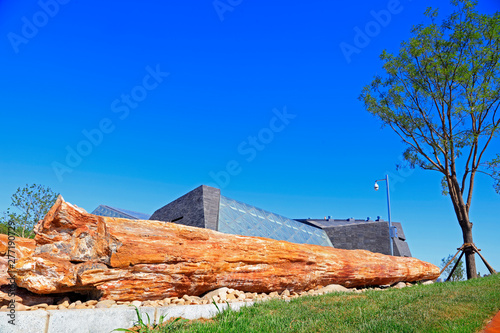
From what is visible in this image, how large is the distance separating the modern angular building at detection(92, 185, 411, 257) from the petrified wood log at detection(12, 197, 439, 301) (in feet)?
39.0

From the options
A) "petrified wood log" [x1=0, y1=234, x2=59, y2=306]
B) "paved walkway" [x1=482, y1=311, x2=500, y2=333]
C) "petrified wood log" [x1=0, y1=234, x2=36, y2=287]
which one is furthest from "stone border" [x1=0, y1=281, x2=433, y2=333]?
"paved walkway" [x1=482, y1=311, x2=500, y2=333]

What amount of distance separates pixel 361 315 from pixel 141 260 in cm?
398

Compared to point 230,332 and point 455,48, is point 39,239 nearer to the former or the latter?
point 230,332

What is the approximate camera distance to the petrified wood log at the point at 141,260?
569 centimetres

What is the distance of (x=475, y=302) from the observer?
662 centimetres

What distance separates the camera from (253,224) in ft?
74.9

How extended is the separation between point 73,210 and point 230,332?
3980 millimetres

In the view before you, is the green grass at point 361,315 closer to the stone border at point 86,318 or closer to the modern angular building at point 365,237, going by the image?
the stone border at point 86,318

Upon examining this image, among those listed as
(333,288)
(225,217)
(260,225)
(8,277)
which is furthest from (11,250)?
(260,225)

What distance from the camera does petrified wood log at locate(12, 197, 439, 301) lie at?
569 centimetres

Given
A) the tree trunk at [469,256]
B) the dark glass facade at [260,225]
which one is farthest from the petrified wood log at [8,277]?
the tree trunk at [469,256]

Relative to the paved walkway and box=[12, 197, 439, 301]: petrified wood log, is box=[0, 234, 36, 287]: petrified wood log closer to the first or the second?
box=[12, 197, 439, 301]: petrified wood log

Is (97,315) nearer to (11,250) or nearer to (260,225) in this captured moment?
(11,250)

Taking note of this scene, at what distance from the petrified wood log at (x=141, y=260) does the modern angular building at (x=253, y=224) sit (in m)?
11.9
